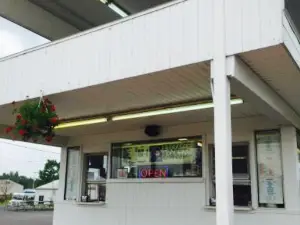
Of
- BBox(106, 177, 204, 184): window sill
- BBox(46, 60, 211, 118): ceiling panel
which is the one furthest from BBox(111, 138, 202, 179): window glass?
BBox(46, 60, 211, 118): ceiling panel

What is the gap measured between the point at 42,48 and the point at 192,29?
2.81 metres

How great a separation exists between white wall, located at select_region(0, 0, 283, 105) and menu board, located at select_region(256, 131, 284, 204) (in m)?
3.55

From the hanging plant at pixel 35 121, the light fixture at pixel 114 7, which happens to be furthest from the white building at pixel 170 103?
the hanging plant at pixel 35 121

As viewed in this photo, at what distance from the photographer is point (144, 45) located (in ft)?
17.7

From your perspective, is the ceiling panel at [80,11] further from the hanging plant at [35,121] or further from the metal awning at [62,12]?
the hanging plant at [35,121]

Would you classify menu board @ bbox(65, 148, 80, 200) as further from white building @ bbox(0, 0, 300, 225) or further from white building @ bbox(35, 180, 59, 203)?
white building @ bbox(35, 180, 59, 203)

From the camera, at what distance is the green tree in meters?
70.8

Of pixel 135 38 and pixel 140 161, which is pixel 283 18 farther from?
pixel 140 161

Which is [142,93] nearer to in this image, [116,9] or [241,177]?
[241,177]

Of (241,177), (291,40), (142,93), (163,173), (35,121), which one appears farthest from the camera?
(163,173)

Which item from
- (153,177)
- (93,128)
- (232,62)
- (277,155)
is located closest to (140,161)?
(153,177)

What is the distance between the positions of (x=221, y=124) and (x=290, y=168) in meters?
3.47

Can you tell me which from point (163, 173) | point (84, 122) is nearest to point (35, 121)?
point (84, 122)

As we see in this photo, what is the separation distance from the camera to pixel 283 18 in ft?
14.6
